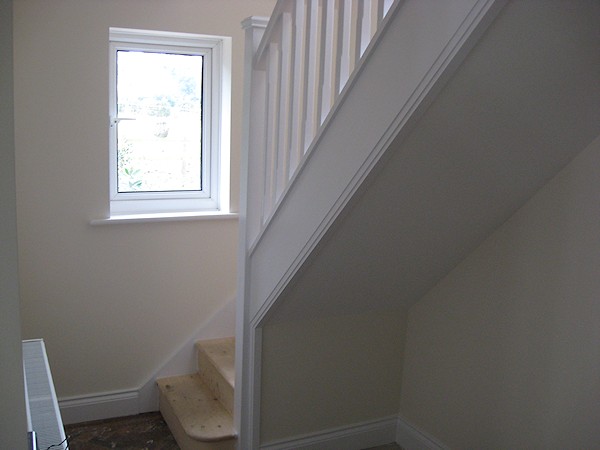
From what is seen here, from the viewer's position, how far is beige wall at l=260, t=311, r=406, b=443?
287 cm

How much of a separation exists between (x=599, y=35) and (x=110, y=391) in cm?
271

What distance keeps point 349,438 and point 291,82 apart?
166 centimetres

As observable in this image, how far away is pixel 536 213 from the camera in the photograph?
7.96 ft

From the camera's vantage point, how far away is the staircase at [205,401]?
2.89m

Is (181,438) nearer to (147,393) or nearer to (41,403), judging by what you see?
(147,393)

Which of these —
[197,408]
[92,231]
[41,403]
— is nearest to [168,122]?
[92,231]

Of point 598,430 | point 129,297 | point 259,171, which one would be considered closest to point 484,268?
point 598,430

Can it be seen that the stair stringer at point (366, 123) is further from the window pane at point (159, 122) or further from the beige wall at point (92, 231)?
the window pane at point (159, 122)

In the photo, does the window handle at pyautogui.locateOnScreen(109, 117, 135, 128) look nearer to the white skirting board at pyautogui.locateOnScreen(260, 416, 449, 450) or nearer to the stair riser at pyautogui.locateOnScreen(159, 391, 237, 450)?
the stair riser at pyautogui.locateOnScreen(159, 391, 237, 450)

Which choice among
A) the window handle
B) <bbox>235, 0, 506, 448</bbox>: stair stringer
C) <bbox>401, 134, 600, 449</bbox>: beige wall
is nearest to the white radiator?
<bbox>235, 0, 506, 448</bbox>: stair stringer

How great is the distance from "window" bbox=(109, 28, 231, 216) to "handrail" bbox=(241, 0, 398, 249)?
0.91 metres

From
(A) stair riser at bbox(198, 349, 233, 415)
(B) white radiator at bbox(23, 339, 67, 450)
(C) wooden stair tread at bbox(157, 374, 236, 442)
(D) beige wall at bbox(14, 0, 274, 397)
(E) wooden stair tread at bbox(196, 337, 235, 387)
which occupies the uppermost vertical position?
(D) beige wall at bbox(14, 0, 274, 397)

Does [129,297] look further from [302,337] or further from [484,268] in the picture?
[484,268]

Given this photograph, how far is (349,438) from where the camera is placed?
10.1 feet
